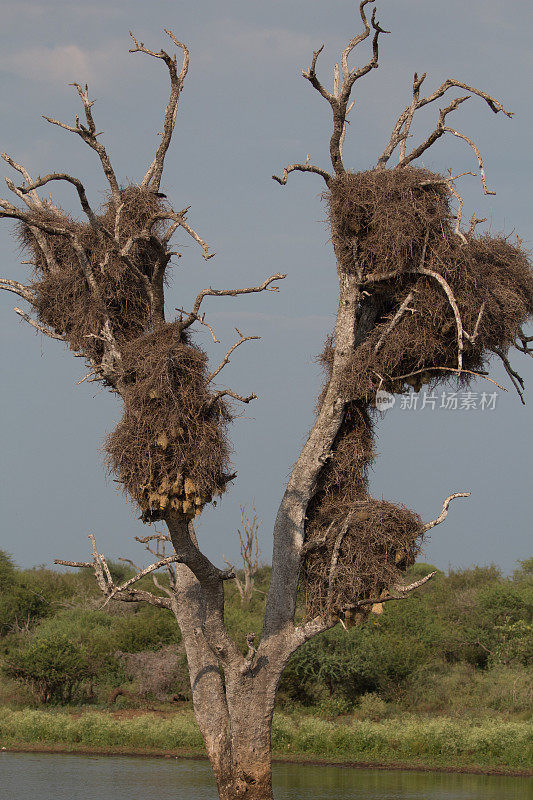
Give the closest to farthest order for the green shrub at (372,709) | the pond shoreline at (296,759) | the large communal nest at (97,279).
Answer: the large communal nest at (97,279)
the pond shoreline at (296,759)
the green shrub at (372,709)

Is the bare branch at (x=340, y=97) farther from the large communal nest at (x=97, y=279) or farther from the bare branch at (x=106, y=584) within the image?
the bare branch at (x=106, y=584)

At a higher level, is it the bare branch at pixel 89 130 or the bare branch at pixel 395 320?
the bare branch at pixel 89 130

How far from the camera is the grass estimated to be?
15625mm

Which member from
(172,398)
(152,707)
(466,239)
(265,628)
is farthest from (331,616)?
(152,707)

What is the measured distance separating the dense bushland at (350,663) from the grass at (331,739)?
330 cm

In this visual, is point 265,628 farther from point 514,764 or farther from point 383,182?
point 514,764

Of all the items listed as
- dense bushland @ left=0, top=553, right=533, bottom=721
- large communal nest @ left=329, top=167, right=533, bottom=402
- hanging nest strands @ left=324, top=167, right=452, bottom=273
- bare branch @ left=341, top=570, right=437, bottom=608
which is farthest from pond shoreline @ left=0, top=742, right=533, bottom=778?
hanging nest strands @ left=324, top=167, right=452, bottom=273

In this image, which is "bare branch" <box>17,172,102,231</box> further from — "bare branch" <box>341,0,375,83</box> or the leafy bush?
the leafy bush

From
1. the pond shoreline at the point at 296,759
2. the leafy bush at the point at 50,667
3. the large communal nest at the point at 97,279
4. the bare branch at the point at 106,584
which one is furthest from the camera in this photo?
the leafy bush at the point at 50,667

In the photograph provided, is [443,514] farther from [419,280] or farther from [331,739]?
[331,739]

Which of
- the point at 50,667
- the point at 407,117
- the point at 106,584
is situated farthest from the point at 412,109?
the point at 50,667

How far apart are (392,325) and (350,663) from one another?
498 inches

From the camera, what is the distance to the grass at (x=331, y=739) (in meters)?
15.6

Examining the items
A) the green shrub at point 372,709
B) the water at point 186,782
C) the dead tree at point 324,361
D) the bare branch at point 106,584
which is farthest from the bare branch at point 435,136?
the green shrub at point 372,709
